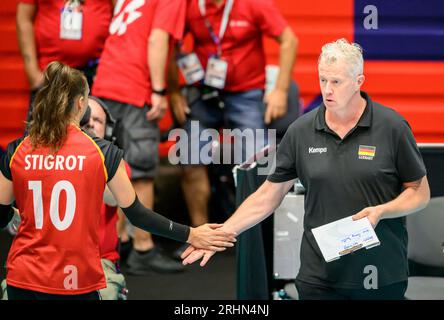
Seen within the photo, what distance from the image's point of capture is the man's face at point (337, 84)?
3.64 meters

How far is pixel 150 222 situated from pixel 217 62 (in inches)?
107

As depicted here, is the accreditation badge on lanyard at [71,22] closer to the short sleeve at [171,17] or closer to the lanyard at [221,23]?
the short sleeve at [171,17]

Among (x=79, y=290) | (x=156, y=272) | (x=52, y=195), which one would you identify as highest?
(x=52, y=195)

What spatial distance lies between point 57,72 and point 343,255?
130cm

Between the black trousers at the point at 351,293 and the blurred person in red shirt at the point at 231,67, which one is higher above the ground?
the blurred person in red shirt at the point at 231,67

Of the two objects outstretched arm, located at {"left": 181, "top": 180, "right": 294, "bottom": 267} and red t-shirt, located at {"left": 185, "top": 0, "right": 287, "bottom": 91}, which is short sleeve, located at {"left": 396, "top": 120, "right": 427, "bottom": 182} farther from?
red t-shirt, located at {"left": 185, "top": 0, "right": 287, "bottom": 91}

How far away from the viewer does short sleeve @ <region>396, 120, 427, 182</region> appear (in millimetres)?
3619

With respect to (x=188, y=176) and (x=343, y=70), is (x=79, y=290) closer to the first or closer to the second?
(x=343, y=70)

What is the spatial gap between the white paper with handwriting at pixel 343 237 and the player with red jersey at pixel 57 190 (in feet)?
2.62

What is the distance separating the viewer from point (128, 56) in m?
6.17

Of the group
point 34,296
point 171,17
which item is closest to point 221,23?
point 171,17

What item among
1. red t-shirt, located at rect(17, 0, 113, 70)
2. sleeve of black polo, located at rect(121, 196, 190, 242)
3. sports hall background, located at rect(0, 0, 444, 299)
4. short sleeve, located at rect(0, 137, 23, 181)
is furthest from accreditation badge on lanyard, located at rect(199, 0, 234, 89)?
short sleeve, located at rect(0, 137, 23, 181)

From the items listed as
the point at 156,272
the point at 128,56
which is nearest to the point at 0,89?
the point at 128,56

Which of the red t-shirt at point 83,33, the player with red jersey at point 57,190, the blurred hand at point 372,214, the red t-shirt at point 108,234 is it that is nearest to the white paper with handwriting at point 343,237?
the blurred hand at point 372,214
